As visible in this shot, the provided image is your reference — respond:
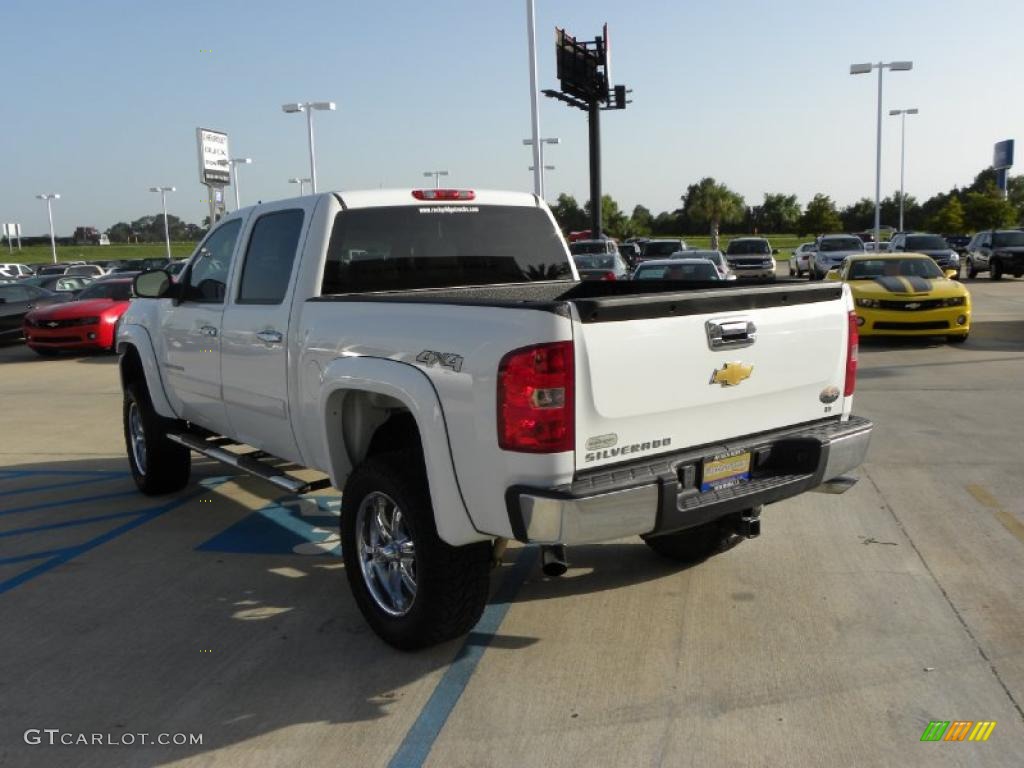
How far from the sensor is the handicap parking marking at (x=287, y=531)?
17.7ft

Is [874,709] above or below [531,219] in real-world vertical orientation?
below

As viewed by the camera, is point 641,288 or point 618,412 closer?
point 618,412

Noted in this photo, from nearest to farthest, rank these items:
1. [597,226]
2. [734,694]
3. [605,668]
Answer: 1. [734,694]
2. [605,668]
3. [597,226]

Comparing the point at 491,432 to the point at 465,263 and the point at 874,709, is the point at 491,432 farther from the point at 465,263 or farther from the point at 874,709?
the point at 465,263

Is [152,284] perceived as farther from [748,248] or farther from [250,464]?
[748,248]

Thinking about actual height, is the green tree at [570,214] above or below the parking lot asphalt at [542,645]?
above

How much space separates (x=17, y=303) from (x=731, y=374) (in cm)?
2045

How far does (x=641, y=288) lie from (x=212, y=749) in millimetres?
3460

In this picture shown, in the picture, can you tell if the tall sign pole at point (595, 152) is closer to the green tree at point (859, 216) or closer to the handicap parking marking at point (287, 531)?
the handicap parking marking at point (287, 531)

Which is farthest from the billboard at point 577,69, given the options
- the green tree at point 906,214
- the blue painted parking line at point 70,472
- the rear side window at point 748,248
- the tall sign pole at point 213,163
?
the green tree at point 906,214

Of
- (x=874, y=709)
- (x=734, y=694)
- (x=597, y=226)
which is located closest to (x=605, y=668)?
(x=734, y=694)

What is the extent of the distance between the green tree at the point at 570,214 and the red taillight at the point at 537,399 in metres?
94.0

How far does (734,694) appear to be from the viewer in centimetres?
350

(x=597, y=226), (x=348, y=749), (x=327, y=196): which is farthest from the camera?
(x=597, y=226)
